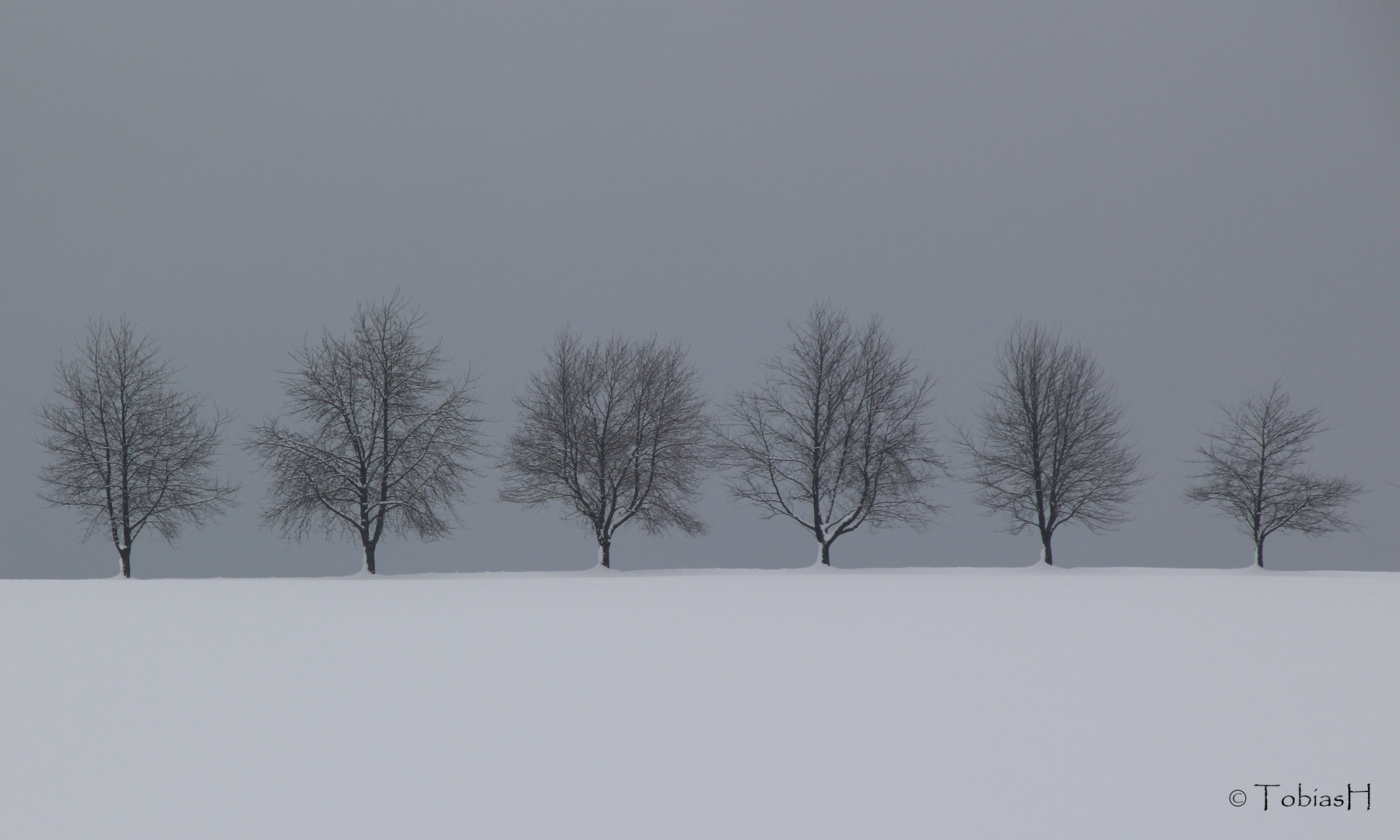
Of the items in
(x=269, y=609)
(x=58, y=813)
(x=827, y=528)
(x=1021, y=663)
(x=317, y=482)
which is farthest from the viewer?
(x=827, y=528)

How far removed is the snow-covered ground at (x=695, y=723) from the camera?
6.68m

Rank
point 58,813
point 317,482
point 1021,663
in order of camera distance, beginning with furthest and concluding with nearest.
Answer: point 317,482
point 1021,663
point 58,813

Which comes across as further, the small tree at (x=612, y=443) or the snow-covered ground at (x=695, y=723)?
the small tree at (x=612, y=443)

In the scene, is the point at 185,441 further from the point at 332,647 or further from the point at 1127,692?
the point at 1127,692

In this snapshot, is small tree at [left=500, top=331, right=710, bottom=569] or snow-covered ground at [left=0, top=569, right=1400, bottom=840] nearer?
snow-covered ground at [left=0, top=569, right=1400, bottom=840]

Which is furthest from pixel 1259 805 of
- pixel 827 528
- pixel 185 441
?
pixel 185 441

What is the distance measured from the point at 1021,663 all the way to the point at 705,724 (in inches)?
200

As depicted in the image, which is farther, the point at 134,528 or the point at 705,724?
the point at 134,528

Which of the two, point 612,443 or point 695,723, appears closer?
point 695,723

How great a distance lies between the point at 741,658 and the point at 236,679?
6040 millimetres

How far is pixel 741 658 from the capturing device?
12.3 metres

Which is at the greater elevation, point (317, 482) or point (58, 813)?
point (317, 482)

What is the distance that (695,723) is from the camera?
897 centimetres

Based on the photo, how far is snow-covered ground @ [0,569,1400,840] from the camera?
263 inches
